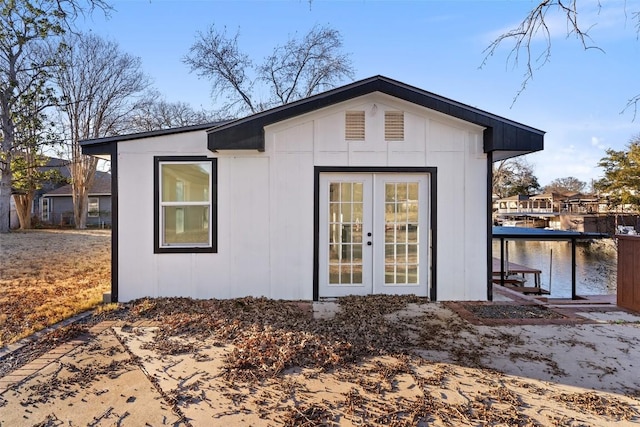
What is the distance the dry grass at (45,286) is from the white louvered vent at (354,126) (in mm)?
4482

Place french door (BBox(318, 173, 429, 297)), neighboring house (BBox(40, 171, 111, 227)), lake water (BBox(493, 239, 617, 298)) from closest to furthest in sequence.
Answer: french door (BBox(318, 173, 429, 297)) → lake water (BBox(493, 239, 617, 298)) → neighboring house (BBox(40, 171, 111, 227))

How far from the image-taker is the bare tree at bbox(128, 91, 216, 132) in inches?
910

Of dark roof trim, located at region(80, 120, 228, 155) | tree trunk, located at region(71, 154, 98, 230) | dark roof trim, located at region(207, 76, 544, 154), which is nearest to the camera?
dark roof trim, located at region(207, 76, 544, 154)

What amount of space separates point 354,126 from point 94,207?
27078mm

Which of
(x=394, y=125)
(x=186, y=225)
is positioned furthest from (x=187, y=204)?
(x=394, y=125)

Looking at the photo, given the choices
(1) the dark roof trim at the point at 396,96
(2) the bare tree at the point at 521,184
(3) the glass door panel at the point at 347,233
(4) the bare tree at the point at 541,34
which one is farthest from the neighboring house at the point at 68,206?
(2) the bare tree at the point at 521,184

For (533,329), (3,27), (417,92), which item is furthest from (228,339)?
(3,27)

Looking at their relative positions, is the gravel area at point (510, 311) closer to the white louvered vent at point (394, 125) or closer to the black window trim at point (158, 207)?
the white louvered vent at point (394, 125)

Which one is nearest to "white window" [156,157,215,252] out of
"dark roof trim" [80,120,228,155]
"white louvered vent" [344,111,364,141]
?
"dark roof trim" [80,120,228,155]

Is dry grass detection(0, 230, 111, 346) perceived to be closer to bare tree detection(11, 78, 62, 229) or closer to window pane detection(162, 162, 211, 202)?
window pane detection(162, 162, 211, 202)

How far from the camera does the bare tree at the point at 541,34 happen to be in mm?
3203

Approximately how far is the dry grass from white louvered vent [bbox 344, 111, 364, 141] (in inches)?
176

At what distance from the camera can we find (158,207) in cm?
521

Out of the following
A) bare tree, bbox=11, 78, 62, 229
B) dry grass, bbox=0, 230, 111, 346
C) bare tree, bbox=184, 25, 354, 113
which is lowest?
dry grass, bbox=0, 230, 111, 346
